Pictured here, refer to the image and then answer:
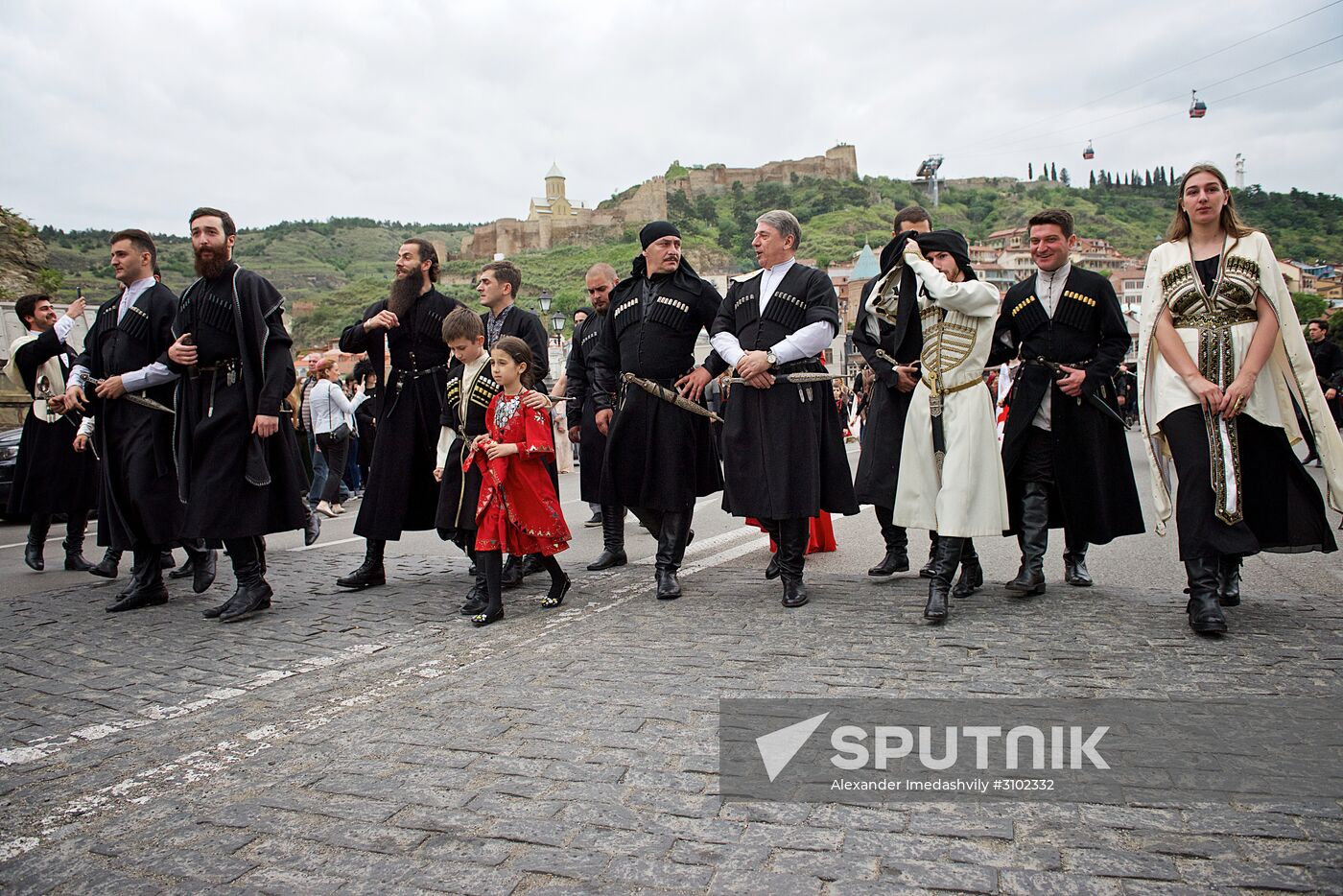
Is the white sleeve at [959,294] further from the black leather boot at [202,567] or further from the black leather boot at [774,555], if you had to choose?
the black leather boot at [202,567]

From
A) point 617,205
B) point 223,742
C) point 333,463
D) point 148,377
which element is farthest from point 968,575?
point 617,205

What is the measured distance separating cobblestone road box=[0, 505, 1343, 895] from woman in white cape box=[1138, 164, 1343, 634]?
43 cm

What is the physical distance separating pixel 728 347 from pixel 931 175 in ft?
554

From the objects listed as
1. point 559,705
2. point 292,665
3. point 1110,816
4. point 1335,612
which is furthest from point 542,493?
point 1335,612

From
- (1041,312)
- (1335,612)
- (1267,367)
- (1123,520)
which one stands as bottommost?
(1335,612)

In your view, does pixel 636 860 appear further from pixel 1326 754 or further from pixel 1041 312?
pixel 1041 312

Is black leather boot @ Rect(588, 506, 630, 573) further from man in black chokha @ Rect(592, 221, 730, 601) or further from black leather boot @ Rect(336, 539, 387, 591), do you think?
black leather boot @ Rect(336, 539, 387, 591)

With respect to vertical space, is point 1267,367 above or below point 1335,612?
above

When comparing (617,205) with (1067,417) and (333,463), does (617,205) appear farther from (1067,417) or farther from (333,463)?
(1067,417)

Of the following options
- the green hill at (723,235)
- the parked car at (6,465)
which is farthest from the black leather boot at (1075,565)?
the green hill at (723,235)

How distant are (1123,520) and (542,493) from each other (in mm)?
3260

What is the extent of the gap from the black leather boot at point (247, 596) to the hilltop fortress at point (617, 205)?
134m

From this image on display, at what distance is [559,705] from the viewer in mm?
3514

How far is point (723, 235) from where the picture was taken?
134 meters
